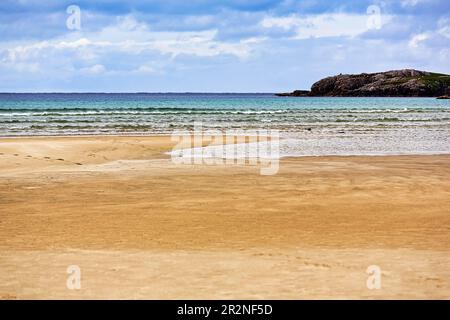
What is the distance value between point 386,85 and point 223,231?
6839 inches

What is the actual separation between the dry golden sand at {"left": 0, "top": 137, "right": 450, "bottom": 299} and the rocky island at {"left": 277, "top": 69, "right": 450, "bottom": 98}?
157205 millimetres

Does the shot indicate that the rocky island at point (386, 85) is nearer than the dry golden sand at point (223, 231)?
No

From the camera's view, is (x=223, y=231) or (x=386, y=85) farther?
(x=386, y=85)

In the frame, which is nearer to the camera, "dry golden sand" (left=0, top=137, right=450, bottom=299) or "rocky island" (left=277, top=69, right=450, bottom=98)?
"dry golden sand" (left=0, top=137, right=450, bottom=299)

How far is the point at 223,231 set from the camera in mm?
9359

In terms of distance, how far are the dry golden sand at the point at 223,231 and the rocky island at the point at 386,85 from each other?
516 ft

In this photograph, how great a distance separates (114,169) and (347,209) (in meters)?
7.94

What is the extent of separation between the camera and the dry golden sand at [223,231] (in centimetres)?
663

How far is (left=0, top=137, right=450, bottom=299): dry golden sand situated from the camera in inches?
261

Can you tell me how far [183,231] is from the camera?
937cm

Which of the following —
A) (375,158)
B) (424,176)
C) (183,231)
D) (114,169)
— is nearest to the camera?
(183,231)

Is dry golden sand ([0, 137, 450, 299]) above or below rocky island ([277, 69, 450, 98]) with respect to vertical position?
below
